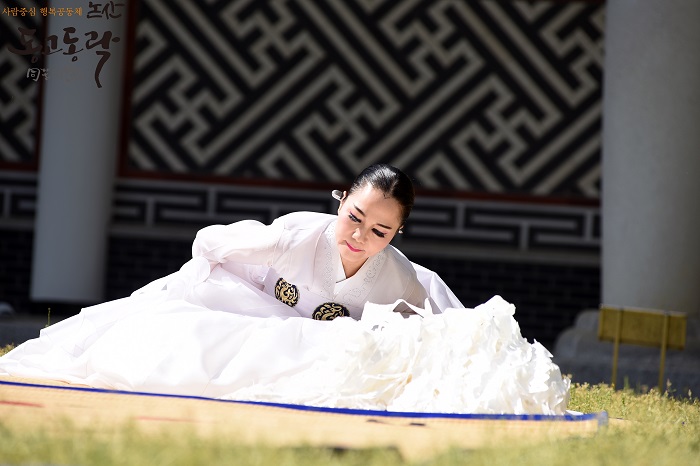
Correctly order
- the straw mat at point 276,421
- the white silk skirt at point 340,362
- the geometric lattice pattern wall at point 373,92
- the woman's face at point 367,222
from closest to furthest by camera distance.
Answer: the straw mat at point 276,421 < the white silk skirt at point 340,362 < the woman's face at point 367,222 < the geometric lattice pattern wall at point 373,92

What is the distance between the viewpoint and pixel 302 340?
326 cm

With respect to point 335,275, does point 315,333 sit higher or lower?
lower

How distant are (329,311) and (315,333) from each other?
30 centimetres

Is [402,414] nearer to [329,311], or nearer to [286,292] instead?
[329,311]

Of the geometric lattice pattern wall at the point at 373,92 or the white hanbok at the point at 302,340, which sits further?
the geometric lattice pattern wall at the point at 373,92

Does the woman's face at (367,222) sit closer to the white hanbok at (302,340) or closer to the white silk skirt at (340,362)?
the white hanbok at (302,340)

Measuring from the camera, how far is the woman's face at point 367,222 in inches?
133

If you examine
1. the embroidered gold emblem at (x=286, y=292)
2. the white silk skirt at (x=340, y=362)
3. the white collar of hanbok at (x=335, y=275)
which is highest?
the white collar of hanbok at (x=335, y=275)

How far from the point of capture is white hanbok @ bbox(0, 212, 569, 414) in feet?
9.89

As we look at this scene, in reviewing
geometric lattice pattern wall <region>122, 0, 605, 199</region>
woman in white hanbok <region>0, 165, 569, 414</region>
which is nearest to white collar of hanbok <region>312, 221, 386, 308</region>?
woman in white hanbok <region>0, 165, 569, 414</region>

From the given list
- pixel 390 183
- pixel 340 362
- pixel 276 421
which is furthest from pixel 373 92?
pixel 276 421

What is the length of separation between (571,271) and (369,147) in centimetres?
164

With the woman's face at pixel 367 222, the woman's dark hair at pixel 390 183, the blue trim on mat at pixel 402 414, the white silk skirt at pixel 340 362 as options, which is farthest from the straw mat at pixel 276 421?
the woman's dark hair at pixel 390 183

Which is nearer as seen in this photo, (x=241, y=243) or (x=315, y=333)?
(x=315, y=333)
